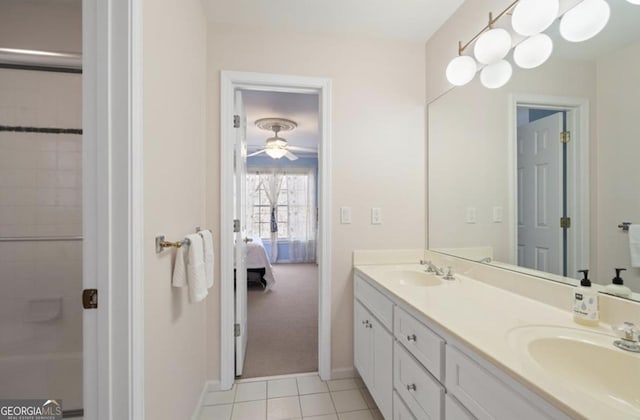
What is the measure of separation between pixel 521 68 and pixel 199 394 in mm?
2582

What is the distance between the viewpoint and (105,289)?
2.68 ft

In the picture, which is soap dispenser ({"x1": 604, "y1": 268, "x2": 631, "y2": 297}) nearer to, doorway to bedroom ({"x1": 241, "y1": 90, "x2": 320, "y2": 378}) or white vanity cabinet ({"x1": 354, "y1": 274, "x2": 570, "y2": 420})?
white vanity cabinet ({"x1": 354, "y1": 274, "x2": 570, "y2": 420})

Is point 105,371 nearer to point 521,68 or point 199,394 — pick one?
point 199,394

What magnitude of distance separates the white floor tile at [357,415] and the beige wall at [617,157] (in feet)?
4.57

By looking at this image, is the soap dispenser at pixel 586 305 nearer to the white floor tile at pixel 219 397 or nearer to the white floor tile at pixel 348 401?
the white floor tile at pixel 348 401

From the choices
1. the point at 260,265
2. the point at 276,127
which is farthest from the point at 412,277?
the point at 276,127

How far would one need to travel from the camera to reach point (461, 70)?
1.64 meters

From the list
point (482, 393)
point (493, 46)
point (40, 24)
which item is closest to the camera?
point (482, 393)

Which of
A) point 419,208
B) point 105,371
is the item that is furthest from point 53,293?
point 419,208

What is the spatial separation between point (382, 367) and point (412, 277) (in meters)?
0.59

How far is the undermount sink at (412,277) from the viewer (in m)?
1.71

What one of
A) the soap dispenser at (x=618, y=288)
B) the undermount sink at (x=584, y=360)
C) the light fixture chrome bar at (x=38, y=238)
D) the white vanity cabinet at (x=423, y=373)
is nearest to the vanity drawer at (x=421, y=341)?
the white vanity cabinet at (x=423, y=373)

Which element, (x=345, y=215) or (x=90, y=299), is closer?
(x=90, y=299)

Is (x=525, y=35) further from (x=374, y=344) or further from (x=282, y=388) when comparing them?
(x=282, y=388)
